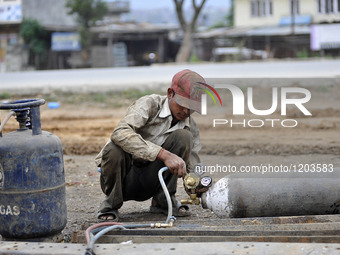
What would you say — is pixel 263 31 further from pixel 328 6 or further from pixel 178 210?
pixel 178 210

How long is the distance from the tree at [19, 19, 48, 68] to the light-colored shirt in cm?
3228

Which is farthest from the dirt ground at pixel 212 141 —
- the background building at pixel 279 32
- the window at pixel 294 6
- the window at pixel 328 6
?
the window at pixel 328 6

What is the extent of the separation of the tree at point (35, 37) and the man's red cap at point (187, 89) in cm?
3246

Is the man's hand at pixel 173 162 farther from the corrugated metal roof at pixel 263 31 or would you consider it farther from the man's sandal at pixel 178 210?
the corrugated metal roof at pixel 263 31

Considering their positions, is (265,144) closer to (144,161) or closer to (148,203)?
(148,203)

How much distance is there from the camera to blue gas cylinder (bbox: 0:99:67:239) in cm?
360

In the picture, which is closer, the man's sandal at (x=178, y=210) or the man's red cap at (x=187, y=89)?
the man's red cap at (x=187, y=89)

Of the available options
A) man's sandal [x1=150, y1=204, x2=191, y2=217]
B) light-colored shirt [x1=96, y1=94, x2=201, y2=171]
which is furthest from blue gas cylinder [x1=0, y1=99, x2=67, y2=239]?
man's sandal [x1=150, y1=204, x2=191, y2=217]

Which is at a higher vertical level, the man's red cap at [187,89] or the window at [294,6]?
the window at [294,6]

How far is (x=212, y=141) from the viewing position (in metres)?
8.71

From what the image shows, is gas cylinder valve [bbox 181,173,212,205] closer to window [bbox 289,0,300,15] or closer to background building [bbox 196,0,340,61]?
background building [bbox 196,0,340,61]

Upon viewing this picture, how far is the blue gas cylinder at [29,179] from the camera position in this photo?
360cm

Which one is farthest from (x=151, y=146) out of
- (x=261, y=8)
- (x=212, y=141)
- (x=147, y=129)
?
(x=261, y=8)

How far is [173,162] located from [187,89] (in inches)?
23.8
